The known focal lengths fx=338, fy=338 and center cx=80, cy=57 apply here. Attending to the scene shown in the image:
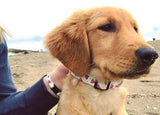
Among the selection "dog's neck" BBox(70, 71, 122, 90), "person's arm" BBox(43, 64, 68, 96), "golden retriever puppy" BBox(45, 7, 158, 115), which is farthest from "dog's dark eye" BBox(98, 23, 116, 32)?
"person's arm" BBox(43, 64, 68, 96)

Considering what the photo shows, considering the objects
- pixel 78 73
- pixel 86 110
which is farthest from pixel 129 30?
pixel 86 110

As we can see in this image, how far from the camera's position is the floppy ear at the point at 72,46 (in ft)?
8.84

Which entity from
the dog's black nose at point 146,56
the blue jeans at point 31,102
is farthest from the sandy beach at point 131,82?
the dog's black nose at point 146,56

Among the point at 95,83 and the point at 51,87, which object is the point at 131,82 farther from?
the point at 95,83

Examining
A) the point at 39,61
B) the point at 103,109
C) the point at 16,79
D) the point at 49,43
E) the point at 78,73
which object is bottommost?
the point at 39,61

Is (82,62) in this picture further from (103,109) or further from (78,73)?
(103,109)

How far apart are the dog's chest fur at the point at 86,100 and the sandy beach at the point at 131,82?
Result: 55 cm

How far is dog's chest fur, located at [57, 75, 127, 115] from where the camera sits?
8.91ft

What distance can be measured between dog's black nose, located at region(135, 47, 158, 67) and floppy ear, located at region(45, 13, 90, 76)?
49 centimetres

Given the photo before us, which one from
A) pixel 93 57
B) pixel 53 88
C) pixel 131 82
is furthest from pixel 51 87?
pixel 131 82

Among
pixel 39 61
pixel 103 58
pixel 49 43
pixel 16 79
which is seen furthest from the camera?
pixel 39 61

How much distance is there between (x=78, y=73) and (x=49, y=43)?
1.24ft

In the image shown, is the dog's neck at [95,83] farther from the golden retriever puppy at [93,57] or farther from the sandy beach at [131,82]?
the sandy beach at [131,82]

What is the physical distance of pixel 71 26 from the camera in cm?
288
